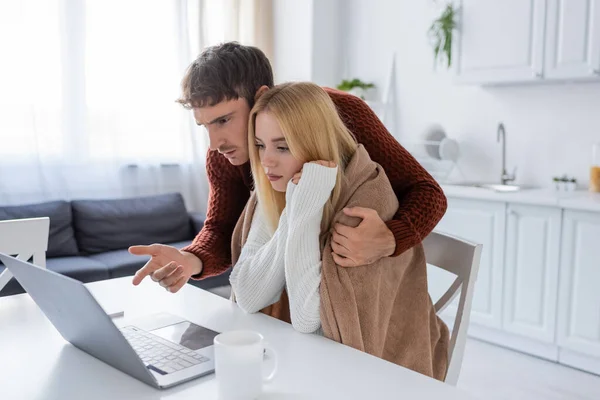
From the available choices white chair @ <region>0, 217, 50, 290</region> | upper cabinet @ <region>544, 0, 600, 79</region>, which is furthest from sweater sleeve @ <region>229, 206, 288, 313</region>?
upper cabinet @ <region>544, 0, 600, 79</region>

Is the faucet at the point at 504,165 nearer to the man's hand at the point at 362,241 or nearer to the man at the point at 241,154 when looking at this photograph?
the man at the point at 241,154

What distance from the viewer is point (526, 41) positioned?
291 cm

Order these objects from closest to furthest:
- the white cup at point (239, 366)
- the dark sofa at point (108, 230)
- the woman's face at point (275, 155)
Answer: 1. the white cup at point (239, 366)
2. the woman's face at point (275, 155)
3. the dark sofa at point (108, 230)

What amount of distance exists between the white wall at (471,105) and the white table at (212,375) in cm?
262

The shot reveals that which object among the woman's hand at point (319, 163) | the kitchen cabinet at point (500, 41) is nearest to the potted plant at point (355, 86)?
the kitchen cabinet at point (500, 41)

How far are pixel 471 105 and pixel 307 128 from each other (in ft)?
8.86

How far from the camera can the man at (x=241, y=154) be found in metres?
1.13

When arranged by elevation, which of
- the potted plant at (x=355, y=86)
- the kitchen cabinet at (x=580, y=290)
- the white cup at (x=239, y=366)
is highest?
the potted plant at (x=355, y=86)

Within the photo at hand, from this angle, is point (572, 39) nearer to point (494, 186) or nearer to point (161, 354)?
point (494, 186)

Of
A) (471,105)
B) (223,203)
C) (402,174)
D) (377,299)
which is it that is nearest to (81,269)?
(223,203)

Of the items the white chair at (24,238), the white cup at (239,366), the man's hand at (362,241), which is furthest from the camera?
the white chair at (24,238)

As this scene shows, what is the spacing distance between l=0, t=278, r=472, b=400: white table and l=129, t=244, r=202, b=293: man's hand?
3.1 inches

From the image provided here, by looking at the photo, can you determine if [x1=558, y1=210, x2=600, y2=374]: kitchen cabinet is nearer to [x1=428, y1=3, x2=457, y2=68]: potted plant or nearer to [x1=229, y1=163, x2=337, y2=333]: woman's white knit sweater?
[x1=428, y1=3, x2=457, y2=68]: potted plant

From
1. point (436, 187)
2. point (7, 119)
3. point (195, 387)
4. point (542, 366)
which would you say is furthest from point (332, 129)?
point (7, 119)
